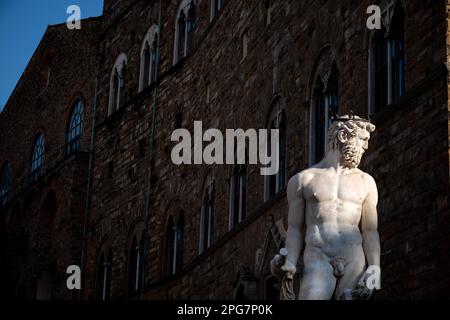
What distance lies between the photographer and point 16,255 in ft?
121

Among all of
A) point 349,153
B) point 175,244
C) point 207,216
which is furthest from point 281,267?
point 175,244

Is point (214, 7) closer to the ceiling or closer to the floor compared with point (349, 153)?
closer to the ceiling

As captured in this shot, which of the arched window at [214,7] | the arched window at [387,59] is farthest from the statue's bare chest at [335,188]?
the arched window at [214,7]

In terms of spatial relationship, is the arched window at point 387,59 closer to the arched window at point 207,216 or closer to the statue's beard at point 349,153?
the statue's beard at point 349,153

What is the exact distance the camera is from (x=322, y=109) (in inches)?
762

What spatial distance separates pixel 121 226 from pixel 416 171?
16089 millimetres

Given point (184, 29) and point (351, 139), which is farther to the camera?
point (184, 29)

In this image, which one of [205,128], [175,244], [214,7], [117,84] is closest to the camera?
[205,128]

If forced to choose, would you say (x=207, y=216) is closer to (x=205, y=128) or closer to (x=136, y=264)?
A: (x=205, y=128)

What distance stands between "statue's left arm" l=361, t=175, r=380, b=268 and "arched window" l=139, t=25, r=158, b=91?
20.1m

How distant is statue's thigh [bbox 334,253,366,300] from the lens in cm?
1079

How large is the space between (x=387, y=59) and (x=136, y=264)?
13.9 metres

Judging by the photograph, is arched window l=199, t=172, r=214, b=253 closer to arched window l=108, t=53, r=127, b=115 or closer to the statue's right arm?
arched window l=108, t=53, r=127, b=115

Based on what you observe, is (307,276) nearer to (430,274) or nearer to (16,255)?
(430,274)
